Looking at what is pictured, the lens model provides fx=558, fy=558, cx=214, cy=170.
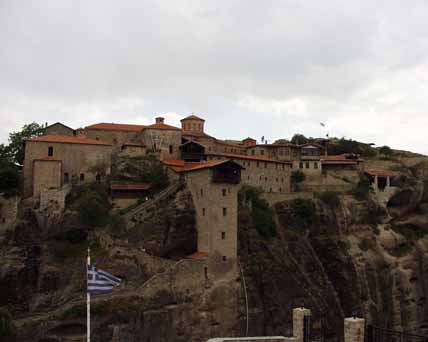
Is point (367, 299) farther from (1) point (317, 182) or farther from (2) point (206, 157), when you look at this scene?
(2) point (206, 157)

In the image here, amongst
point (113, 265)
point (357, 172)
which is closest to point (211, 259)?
point (113, 265)

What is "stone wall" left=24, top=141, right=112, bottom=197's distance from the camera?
171ft

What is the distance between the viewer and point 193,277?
4650 centimetres

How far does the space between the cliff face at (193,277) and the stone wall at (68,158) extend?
4.64 meters

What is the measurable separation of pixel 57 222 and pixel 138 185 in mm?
8698

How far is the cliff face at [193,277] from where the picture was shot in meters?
43.3

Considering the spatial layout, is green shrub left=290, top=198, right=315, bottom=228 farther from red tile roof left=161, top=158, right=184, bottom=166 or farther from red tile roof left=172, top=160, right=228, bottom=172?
red tile roof left=161, top=158, right=184, bottom=166

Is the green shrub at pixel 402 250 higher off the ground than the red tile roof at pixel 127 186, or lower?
lower

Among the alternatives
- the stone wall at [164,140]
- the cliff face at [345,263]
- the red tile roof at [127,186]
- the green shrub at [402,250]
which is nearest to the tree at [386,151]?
the cliff face at [345,263]

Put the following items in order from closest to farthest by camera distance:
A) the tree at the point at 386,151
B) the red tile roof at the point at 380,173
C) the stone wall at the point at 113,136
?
the stone wall at the point at 113,136, the red tile roof at the point at 380,173, the tree at the point at 386,151

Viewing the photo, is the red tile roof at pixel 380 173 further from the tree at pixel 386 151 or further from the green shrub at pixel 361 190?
the tree at pixel 386 151

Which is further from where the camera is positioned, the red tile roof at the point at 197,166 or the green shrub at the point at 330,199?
the green shrub at the point at 330,199

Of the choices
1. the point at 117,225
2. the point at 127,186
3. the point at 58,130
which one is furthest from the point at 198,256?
the point at 58,130

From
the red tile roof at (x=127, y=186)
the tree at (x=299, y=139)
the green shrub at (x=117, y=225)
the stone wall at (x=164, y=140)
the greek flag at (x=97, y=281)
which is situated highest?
the tree at (x=299, y=139)
